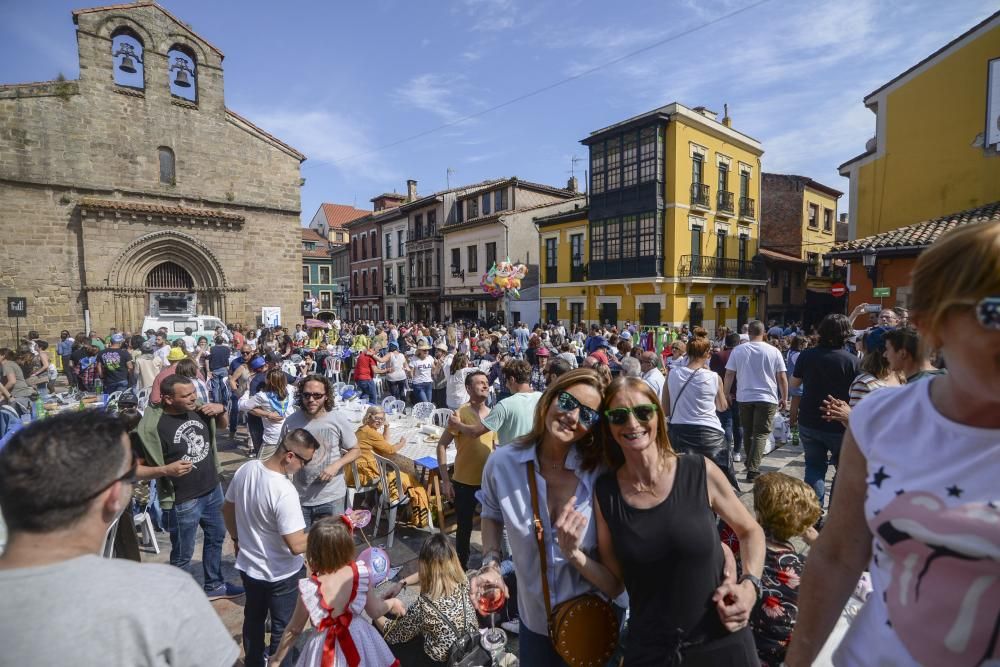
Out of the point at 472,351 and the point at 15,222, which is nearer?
the point at 472,351

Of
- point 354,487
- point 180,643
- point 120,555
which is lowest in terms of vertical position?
point 354,487

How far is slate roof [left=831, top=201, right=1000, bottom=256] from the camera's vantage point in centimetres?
1144

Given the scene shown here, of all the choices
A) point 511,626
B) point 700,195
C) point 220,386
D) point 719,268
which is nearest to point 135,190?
point 220,386

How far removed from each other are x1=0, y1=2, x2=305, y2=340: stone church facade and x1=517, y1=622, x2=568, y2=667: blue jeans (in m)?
19.8

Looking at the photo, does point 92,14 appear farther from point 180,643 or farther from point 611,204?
point 180,643

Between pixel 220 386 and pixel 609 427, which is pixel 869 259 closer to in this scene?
pixel 609 427

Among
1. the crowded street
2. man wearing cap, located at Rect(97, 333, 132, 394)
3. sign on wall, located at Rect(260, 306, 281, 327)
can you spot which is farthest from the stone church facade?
man wearing cap, located at Rect(97, 333, 132, 394)

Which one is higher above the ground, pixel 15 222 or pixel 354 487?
pixel 15 222

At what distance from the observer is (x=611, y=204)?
22.7 meters

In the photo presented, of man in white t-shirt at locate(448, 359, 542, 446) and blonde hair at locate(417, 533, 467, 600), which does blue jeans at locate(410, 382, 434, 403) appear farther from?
blonde hair at locate(417, 533, 467, 600)

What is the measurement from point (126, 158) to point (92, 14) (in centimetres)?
465

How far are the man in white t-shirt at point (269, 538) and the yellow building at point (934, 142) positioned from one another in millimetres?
17619

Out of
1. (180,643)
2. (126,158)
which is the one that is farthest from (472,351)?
(126,158)

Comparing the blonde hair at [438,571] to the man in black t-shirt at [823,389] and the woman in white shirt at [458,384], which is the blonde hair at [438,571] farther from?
the woman in white shirt at [458,384]
